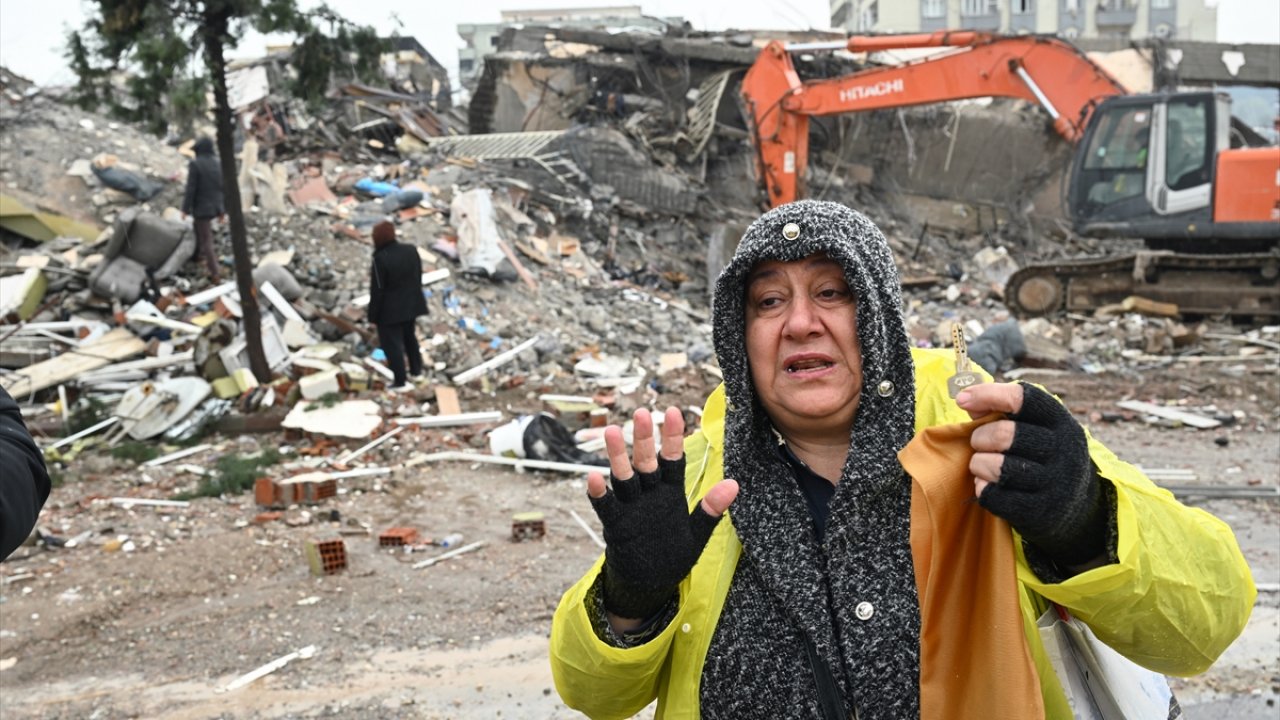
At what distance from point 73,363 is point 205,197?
2885mm

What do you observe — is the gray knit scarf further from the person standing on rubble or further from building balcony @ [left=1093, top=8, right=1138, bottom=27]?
building balcony @ [left=1093, top=8, right=1138, bottom=27]

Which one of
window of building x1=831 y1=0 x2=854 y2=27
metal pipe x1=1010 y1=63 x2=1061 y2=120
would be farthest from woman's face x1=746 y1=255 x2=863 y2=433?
window of building x1=831 y1=0 x2=854 y2=27

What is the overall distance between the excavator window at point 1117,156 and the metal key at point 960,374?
13.4 metres

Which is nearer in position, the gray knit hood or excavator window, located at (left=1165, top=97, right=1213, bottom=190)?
the gray knit hood

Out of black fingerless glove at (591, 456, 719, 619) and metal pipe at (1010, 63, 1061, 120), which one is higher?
metal pipe at (1010, 63, 1061, 120)

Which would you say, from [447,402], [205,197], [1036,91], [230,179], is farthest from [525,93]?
[447,402]

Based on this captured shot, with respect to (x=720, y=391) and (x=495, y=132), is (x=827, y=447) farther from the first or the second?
(x=495, y=132)

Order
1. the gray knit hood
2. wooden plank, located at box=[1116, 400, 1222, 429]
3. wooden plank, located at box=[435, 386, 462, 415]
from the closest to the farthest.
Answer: the gray knit hood → wooden plank, located at box=[1116, 400, 1222, 429] → wooden plank, located at box=[435, 386, 462, 415]

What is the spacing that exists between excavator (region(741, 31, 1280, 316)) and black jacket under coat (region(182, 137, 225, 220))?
318 inches

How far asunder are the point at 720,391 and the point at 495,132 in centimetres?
2282

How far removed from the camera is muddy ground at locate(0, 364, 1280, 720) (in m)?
4.91

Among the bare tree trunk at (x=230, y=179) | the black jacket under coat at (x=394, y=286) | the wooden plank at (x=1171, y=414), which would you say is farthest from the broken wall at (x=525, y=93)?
the wooden plank at (x=1171, y=414)

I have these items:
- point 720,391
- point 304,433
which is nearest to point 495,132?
point 304,433

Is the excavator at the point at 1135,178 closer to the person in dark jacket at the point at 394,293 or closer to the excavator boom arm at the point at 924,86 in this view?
the excavator boom arm at the point at 924,86
